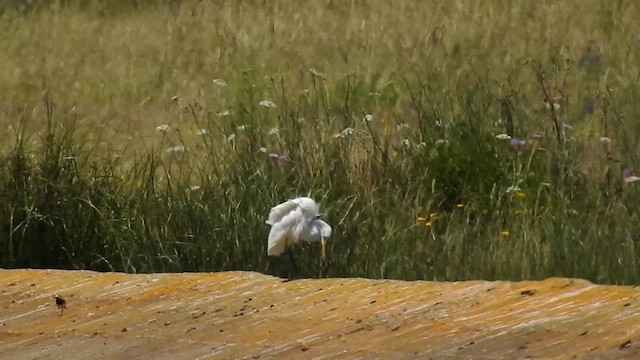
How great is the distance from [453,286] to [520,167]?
2900mm

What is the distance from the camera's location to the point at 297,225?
372 centimetres

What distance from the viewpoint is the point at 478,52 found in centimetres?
970

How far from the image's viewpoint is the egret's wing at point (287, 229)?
12.2ft

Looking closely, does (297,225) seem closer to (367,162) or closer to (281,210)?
(281,210)

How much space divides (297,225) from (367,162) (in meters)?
2.13

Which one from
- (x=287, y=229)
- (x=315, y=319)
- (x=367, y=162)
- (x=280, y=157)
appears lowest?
(x=367, y=162)

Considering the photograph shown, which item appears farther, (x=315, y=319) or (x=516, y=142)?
(x=516, y=142)

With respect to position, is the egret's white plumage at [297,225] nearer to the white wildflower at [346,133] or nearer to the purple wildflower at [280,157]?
the purple wildflower at [280,157]

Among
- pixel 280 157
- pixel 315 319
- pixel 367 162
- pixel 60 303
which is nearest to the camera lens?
pixel 315 319

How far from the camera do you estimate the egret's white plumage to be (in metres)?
3.72

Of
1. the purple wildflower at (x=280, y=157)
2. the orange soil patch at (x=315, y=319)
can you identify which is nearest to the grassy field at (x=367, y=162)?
the purple wildflower at (x=280, y=157)

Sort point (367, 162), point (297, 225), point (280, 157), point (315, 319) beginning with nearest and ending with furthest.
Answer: point (315, 319) < point (297, 225) < point (280, 157) < point (367, 162)

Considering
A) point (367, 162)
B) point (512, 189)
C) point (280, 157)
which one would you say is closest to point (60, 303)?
point (280, 157)

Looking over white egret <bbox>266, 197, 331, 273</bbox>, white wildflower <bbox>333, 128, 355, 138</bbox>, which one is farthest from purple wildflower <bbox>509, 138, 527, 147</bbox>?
white egret <bbox>266, 197, 331, 273</bbox>
